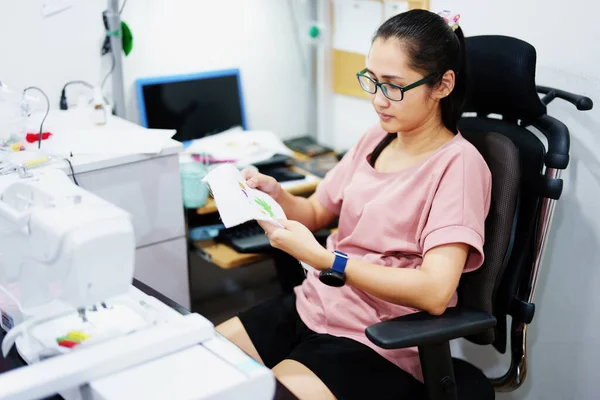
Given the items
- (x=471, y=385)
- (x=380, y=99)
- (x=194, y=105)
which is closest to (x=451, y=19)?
(x=380, y=99)

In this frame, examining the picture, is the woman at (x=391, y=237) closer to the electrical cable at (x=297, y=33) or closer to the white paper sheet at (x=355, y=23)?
the white paper sheet at (x=355, y=23)

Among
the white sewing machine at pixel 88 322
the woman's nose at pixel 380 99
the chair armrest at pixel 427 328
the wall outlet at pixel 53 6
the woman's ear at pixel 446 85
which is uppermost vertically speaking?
the wall outlet at pixel 53 6

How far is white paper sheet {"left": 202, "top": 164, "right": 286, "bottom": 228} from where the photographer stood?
52.7 inches

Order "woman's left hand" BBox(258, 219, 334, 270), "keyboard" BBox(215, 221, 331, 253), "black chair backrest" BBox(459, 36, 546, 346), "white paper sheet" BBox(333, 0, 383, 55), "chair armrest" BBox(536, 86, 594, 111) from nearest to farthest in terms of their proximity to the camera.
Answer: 1. "woman's left hand" BBox(258, 219, 334, 270)
2. "black chair backrest" BBox(459, 36, 546, 346)
3. "chair armrest" BBox(536, 86, 594, 111)
4. "keyboard" BBox(215, 221, 331, 253)
5. "white paper sheet" BBox(333, 0, 383, 55)

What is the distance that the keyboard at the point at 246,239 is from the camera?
7.00 feet

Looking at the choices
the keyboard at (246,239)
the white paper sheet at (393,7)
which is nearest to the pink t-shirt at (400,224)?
the keyboard at (246,239)

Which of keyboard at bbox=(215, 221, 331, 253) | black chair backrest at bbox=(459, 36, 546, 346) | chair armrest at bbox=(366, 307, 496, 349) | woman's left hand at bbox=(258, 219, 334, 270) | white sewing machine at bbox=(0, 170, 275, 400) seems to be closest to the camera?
white sewing machine at bbox=(0, 170, 275, 400)

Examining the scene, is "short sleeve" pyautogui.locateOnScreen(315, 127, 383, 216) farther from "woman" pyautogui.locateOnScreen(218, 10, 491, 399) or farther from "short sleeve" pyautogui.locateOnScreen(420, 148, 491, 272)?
"short sleeve" pyautogui.locateOnScreen(420, 148, 491, 272)

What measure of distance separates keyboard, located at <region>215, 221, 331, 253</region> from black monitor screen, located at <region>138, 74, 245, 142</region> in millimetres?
449

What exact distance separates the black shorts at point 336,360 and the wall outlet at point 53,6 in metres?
1.23

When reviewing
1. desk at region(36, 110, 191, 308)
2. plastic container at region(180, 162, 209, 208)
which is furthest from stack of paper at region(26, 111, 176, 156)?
plastic container at region(180, 162, 209, 208)

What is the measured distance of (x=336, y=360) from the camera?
57.7 inches

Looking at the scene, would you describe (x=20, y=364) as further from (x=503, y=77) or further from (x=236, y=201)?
(x=503, y=77)

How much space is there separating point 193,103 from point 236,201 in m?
1.24
